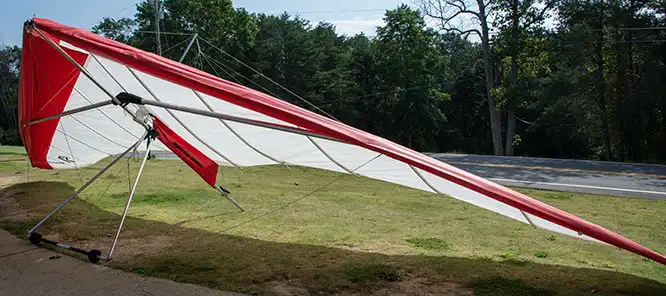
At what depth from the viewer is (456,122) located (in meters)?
38.7

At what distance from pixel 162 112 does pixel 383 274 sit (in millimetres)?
3109

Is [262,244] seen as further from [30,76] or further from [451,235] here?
[30,76]

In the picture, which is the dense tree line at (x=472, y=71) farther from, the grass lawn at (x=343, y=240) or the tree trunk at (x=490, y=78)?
the grass lawn at (x=343, y=240)

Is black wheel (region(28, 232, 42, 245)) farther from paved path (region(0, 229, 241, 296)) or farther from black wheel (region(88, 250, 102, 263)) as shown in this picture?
black wheel (region(88, 250, 102, 263))

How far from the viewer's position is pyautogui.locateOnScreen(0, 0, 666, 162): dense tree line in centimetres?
1956

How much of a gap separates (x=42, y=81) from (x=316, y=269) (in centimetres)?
369

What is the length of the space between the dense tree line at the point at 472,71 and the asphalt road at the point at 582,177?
5.00 m

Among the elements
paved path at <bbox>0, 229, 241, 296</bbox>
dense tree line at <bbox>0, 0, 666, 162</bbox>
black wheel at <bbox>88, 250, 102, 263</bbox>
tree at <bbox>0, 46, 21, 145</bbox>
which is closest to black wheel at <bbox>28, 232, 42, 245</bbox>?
paved path at <bbox>0, 229, 241, 296</bbox>

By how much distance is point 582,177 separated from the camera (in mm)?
11211

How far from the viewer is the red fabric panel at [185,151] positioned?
4.51m

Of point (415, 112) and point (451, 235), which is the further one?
point (415, 112)

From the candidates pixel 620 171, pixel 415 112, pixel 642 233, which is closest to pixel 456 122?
pixel 415 112

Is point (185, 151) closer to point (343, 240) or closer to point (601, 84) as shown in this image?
point (343, 240)

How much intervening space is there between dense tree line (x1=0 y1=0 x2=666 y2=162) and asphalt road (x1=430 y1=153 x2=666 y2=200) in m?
5.00
